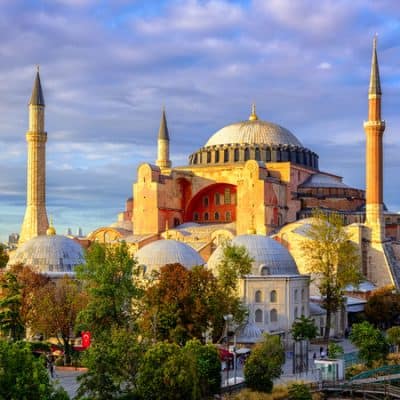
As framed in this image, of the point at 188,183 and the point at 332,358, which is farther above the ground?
the point at 188,183

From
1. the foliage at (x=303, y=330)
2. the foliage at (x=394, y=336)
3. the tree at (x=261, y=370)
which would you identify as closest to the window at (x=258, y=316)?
the foliage at (x=303, y=330)

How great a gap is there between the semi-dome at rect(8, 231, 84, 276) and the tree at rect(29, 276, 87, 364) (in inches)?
254

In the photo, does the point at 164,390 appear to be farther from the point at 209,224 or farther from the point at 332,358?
the point at 209,224

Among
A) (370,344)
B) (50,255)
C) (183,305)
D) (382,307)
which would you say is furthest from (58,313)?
(382,307)

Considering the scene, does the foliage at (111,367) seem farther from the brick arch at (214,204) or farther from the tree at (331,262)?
the brick arch at (214,204)

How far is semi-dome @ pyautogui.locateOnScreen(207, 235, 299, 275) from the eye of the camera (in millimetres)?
37250

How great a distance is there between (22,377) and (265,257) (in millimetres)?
20647

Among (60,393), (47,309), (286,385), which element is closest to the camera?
(60,393)

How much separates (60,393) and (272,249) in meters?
20.6

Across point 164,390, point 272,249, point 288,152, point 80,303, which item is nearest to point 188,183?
point 288,152

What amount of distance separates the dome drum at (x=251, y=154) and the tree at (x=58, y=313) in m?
25.3

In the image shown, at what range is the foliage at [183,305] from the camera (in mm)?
28859

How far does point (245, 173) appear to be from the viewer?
165 ft

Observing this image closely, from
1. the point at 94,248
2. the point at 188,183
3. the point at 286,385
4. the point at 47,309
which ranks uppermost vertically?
the point at 188,183
